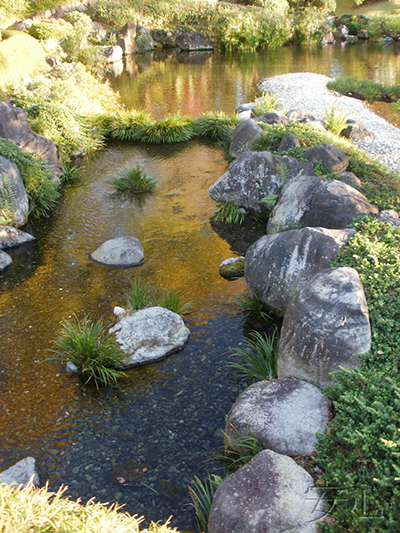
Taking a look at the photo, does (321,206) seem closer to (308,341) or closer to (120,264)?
(308,341)

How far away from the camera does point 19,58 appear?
1747 cm

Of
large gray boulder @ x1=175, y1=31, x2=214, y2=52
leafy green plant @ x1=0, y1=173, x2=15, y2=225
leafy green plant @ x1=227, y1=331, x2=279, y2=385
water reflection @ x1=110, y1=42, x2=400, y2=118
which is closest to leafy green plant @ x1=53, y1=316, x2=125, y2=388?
leafy green plant @ x1=227, y1=331, x2=279, y2=385

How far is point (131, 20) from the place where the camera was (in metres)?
33.3

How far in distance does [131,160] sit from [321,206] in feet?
24.2

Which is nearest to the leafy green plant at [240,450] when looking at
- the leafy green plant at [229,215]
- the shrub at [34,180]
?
the leafy green plant at [229,215]

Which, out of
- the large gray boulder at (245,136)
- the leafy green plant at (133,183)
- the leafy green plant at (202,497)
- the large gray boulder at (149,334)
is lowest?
the leafy green plant at (202,497)

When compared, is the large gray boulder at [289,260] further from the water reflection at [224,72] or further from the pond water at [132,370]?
the water reflection at [224,72]

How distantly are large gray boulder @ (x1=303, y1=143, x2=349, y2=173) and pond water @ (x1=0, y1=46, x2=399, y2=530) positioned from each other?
1961 millimetres

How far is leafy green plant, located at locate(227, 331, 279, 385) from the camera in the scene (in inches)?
195

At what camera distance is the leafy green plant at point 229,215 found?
9.09m

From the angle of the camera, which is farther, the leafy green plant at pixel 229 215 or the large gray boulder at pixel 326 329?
the leafy green plant at pixel 229 215

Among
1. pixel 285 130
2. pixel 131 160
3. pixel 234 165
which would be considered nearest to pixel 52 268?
pixel 234 165

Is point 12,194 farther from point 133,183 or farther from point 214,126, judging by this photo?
point 214,126

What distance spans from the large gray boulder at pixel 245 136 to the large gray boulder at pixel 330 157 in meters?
2.49
